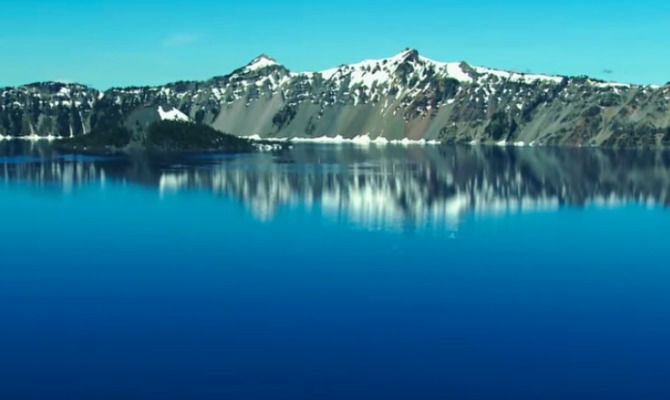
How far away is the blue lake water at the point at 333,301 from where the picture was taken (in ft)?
118

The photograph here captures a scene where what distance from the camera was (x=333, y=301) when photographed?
50.7 metres

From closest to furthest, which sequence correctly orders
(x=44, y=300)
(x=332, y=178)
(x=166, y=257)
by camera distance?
(x=44, y=300), (x=166, y=257), (x=332, y=178)

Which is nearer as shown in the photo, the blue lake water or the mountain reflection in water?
the blue lake water

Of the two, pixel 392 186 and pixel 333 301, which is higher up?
pixel 392 186

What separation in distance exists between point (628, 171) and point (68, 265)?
158m

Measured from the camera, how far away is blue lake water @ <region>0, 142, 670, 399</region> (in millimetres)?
36094

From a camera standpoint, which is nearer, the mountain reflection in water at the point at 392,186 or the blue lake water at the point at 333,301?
the blue lake water at the point at 333,301

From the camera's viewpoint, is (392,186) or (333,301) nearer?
(333,301)

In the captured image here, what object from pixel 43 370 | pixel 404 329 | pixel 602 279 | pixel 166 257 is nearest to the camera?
pixel 43 370

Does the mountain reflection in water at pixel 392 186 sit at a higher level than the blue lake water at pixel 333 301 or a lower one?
higher

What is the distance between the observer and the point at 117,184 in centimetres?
14350

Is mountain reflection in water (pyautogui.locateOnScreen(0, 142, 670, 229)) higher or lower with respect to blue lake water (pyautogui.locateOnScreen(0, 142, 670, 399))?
higher

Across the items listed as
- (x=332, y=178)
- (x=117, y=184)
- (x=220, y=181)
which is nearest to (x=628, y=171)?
(x=332, y=178)

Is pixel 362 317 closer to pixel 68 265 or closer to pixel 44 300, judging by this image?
pixel 44 300
